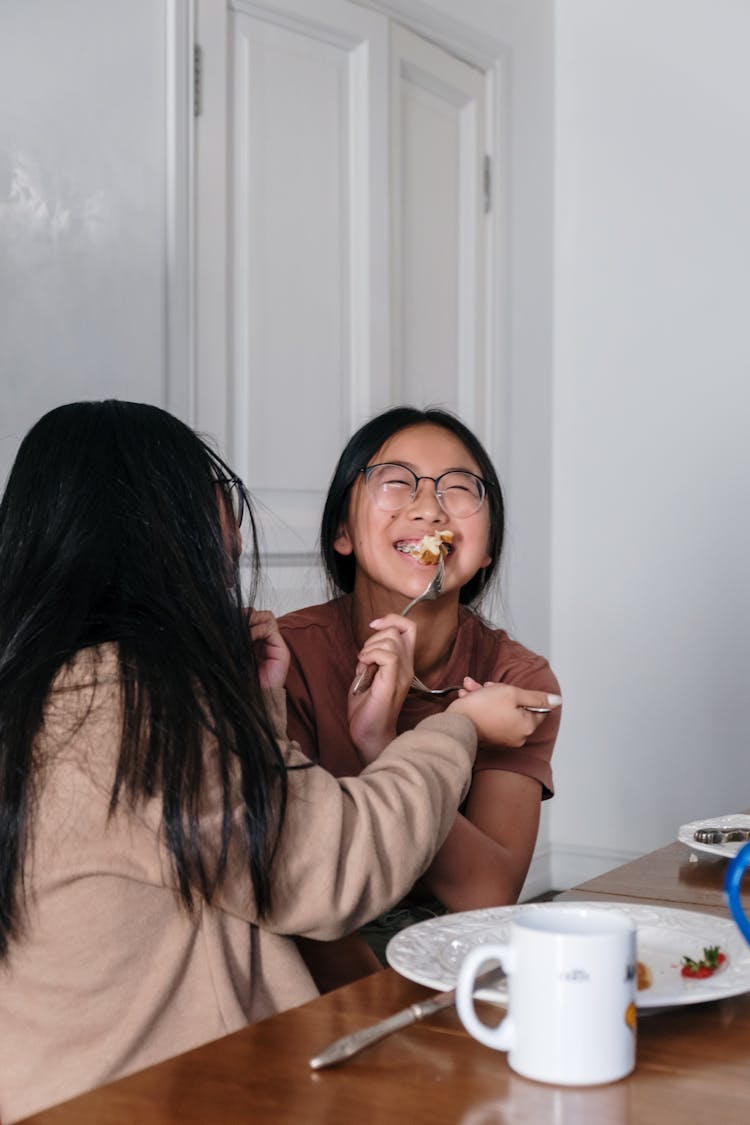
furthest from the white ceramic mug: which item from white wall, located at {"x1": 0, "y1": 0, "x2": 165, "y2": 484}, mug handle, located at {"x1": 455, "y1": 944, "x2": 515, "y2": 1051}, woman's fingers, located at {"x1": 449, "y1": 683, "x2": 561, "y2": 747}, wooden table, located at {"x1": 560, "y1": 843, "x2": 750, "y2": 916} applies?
white wall, located at {"x1": 0, "y1": 0, "x2": 165, "y2": 484}

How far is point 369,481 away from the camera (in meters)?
1.68

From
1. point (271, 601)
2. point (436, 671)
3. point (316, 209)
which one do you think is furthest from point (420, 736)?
point (316, 209)

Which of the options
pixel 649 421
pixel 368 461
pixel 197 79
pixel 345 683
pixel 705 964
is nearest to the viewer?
pixel 705 964

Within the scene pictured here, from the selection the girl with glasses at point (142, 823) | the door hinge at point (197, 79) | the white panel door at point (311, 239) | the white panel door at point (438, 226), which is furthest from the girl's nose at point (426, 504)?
the white panel door at point (438, 226)

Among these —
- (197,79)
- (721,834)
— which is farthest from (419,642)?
(197,79)

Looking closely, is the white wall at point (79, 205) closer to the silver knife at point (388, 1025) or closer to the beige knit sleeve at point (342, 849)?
the beige knit sleeve at point (342, 849)

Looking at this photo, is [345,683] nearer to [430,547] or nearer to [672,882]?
[430,547]

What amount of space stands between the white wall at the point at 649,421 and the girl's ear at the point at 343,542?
1.99 meters

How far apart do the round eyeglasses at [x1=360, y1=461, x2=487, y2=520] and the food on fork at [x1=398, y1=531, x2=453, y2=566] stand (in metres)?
0.04

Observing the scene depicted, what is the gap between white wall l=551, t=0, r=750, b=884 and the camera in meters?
3.47

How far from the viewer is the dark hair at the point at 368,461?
5.56ft

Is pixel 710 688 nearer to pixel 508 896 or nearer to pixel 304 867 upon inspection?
pixel 508 896

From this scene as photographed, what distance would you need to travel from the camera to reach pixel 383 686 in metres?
1.38

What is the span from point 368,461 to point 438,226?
1.89 metres
